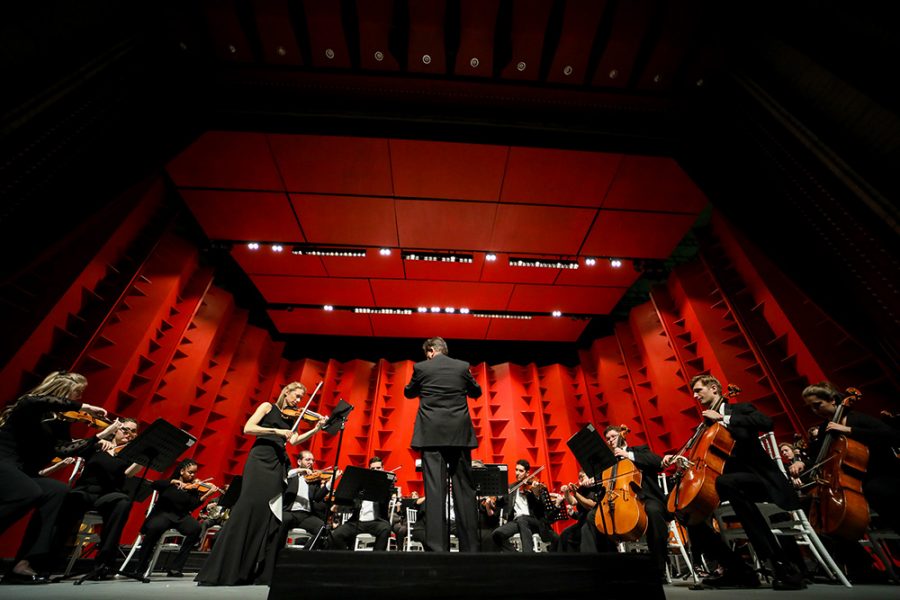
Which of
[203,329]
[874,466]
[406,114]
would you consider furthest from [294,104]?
[874,466]

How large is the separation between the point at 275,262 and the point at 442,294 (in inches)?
125

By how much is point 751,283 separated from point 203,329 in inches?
349

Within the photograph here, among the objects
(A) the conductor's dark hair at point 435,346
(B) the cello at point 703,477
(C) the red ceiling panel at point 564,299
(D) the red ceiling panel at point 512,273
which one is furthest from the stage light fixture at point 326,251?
(B) the cello at point 703,477

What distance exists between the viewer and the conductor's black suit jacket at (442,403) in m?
2.64

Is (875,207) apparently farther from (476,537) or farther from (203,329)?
(203,329)

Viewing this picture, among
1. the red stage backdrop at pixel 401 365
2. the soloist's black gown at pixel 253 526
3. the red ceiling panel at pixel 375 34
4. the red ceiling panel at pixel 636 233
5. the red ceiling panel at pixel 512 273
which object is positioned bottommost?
the soloist's black gown at pixel 253 526

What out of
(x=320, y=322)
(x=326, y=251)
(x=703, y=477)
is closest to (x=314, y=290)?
(x=320, y=322)

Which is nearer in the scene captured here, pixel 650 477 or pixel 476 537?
pixel 476 537

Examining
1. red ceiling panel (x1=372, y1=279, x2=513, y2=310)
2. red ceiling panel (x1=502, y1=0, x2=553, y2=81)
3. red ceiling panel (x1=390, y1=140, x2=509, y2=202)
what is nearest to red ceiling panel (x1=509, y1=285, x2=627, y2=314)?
red ceiling panel (x1=372, y1=279, x2=513, y2=310)

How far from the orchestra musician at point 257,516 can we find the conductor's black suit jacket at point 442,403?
43.3 inches

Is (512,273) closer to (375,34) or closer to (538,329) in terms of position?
(538,329)

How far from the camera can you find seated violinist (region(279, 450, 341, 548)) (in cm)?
454

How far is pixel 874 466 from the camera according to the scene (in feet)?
8.93

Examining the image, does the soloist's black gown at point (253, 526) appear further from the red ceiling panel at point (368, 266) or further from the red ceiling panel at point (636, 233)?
the red ceiling panel at point (636, 233)
